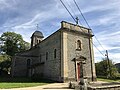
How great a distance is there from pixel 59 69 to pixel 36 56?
40.0ft

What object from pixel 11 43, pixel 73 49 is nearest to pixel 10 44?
pixel 11 43

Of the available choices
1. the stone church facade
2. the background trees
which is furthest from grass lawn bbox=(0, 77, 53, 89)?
the background trees

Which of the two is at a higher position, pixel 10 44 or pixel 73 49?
pixel 10 44

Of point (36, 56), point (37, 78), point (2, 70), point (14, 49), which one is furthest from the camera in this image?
point (14, 49)

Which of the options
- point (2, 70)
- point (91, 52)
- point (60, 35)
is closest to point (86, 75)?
point (91, 52)

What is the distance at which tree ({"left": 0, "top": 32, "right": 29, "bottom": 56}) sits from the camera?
43.6 m

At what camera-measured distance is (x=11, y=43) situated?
44438mm

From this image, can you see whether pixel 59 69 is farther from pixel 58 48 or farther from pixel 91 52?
pixel 91 52

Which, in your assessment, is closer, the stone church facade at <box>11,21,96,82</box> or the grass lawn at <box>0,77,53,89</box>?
the grass lawn at <box>0,77,53,89</box>

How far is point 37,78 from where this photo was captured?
23.9m

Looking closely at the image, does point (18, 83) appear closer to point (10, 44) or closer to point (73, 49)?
point (73, 49)

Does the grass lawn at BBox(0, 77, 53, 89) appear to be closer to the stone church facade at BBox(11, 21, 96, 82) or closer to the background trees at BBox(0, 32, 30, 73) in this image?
the stone church facade at BBox(11, 21, 96, 82)

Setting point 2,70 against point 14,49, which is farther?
point 14,49

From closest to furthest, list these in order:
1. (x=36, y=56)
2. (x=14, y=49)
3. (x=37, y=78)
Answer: (x=37, y=78) → (x=36, y=56) → (x=14, y=49)
